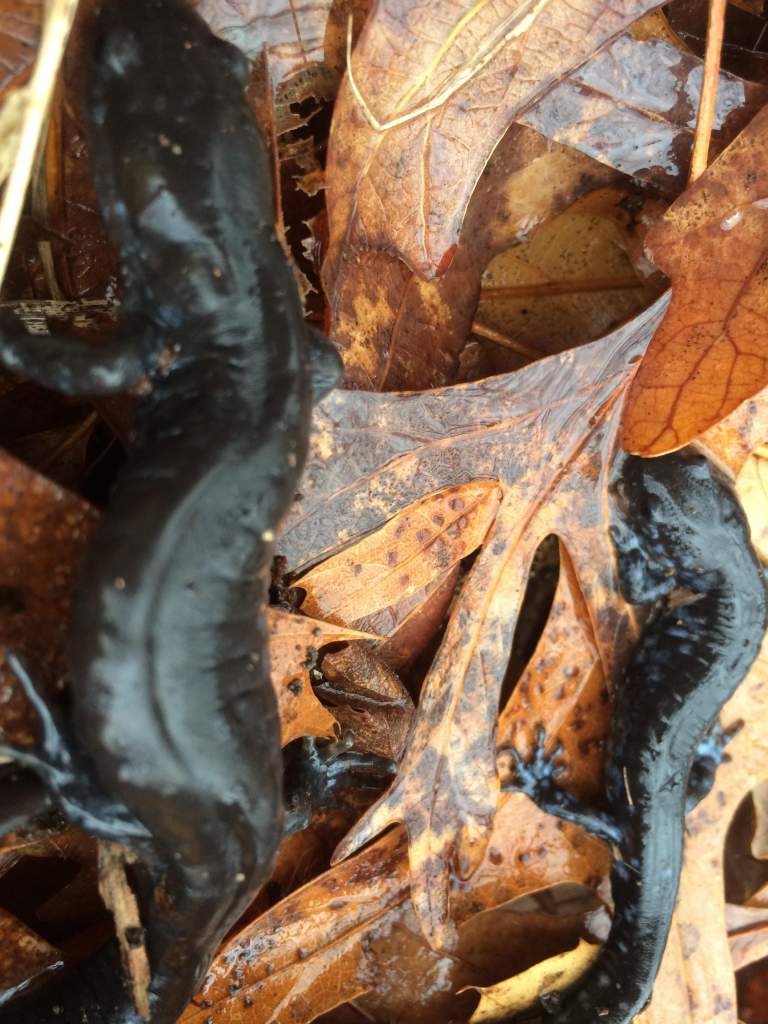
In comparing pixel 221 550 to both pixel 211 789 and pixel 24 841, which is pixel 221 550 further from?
pixel 24 841

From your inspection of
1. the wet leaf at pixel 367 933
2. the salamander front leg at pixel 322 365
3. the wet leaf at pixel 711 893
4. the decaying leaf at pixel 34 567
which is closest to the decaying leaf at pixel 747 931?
the wet leaf at pixel 711 893

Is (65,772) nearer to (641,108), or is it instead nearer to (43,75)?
(43,75)

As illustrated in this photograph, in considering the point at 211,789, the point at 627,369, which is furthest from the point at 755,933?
the point at 211,789

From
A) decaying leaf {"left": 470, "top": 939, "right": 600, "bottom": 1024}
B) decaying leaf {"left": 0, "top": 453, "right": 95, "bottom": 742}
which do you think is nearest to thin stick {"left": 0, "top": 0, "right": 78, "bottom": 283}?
decaying leaf {"left": 0, "top": 453, "right": 95, "bottom": 742}

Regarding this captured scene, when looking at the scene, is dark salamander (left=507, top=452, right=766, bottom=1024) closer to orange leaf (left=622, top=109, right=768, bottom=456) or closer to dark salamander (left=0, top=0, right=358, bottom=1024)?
orange leaf (left=622, top=109, right=768, bottom=456)

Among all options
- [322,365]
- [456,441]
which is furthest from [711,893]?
[322,365]

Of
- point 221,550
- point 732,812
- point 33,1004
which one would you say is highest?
point 221,550
